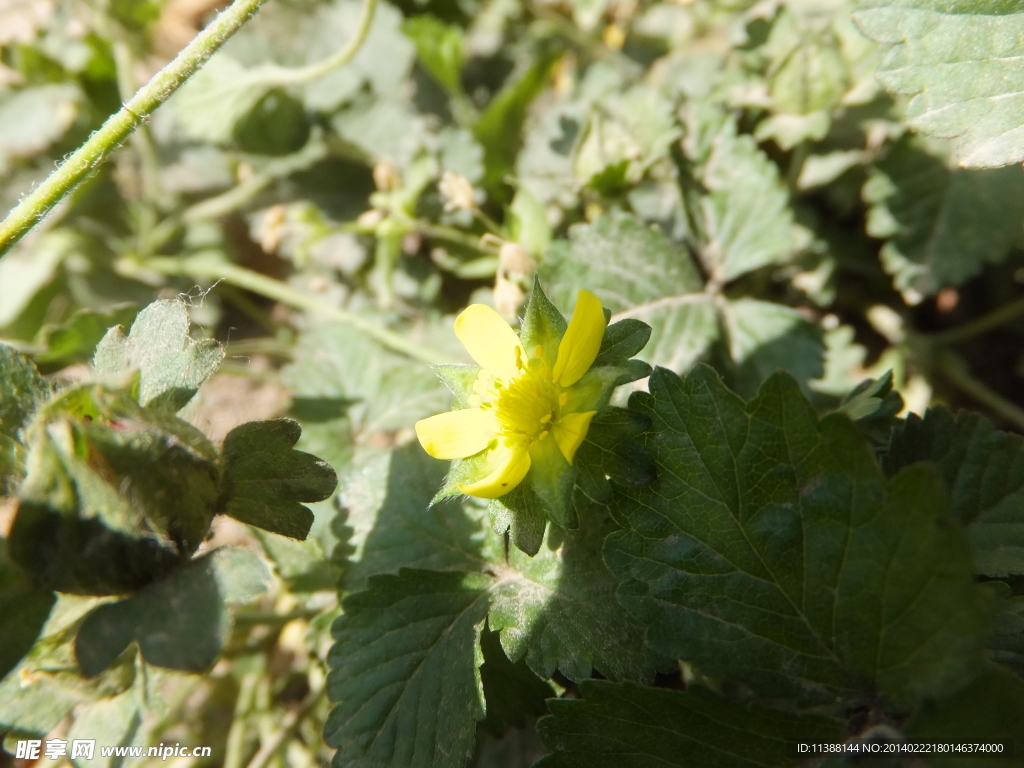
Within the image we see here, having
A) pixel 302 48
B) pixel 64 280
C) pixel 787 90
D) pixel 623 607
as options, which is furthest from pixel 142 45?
pixel 623 607

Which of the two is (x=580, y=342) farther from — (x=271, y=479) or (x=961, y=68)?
(x=961, y=68)

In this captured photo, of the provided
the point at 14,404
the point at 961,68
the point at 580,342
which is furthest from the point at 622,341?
the point at 14,404

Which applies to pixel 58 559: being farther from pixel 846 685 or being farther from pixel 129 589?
pixel 846 685

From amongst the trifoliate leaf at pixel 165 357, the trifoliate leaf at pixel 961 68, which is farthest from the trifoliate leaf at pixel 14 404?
the trifoliate leaf at pixel 961 68

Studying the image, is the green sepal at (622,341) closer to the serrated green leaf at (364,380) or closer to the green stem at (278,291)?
the serrated green leaf at (364,380)

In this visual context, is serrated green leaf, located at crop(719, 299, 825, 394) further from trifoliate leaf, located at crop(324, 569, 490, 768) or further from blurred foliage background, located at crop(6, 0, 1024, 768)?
trifoliate leaf, located at crop(324, 569, 490, 768)
